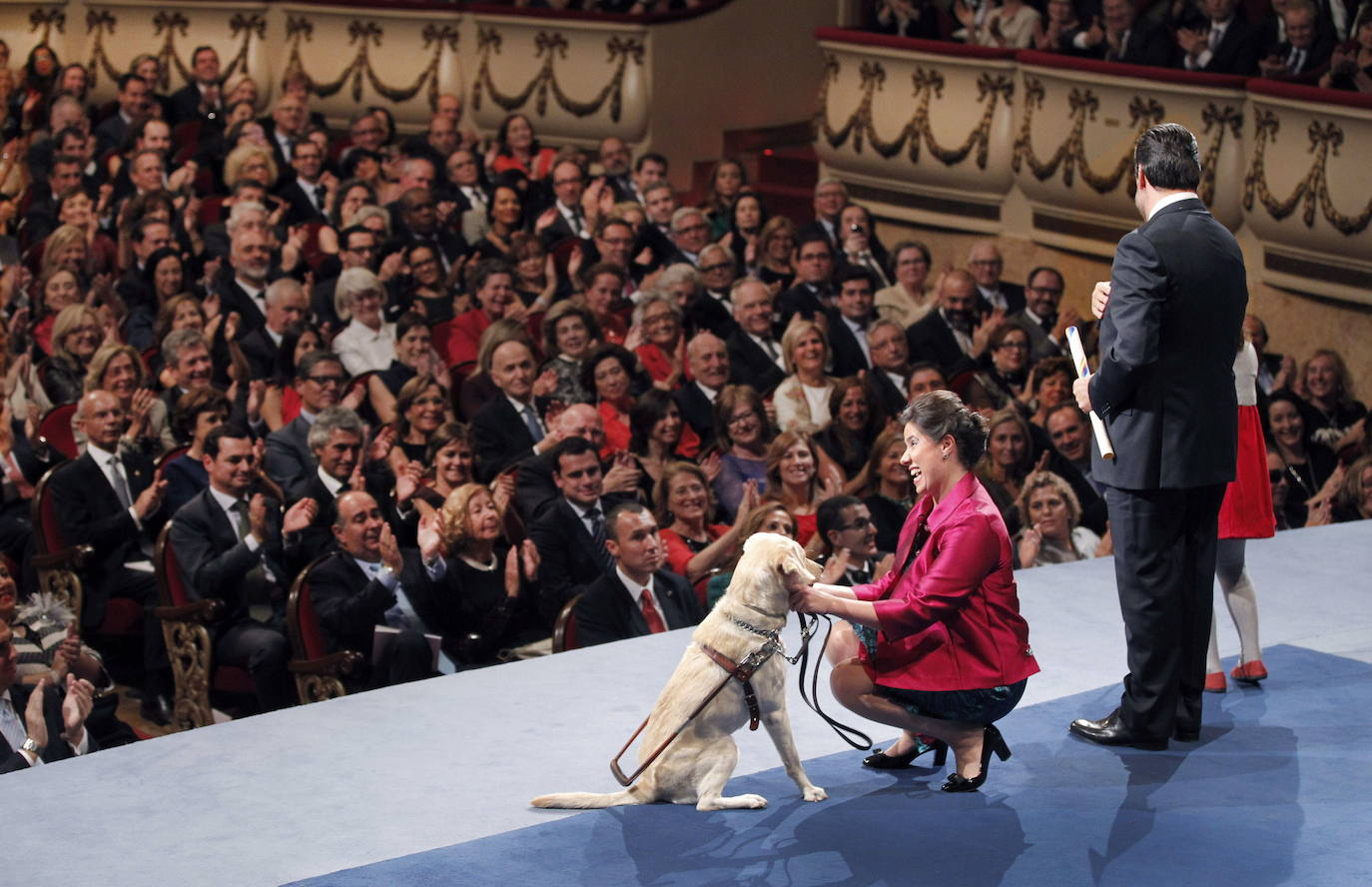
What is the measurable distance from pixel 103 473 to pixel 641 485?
5.99 ft

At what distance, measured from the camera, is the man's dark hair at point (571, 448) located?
5.38 metres

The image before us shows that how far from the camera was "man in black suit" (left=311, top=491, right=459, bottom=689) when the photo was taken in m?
4.80

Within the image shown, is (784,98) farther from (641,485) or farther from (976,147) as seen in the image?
(641,485)

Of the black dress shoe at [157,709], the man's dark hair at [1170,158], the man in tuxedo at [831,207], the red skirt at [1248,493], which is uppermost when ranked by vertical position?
the man's dark hair at [1170,158]

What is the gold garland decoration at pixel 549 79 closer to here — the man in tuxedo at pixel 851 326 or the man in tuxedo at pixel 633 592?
the man in tuxedo at pixel 851 326

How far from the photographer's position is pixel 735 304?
762 cm

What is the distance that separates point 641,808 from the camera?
10.5 feet

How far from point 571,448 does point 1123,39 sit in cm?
541

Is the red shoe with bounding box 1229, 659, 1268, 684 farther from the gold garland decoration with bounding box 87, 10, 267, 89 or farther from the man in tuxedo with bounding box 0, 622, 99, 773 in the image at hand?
the gold garland decoration with bounding box 87, 10, 267, 89

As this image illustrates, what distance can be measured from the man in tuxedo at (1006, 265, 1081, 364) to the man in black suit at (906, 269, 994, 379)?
19 centimetres

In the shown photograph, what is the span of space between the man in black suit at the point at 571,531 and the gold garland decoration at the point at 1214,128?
4753mm

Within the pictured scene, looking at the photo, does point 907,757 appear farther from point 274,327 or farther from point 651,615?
point 274,327

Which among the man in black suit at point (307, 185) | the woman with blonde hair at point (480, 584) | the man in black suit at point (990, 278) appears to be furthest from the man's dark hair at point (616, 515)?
the man in black suit at point (307, 185)

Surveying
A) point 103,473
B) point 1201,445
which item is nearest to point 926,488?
point 1201,445
